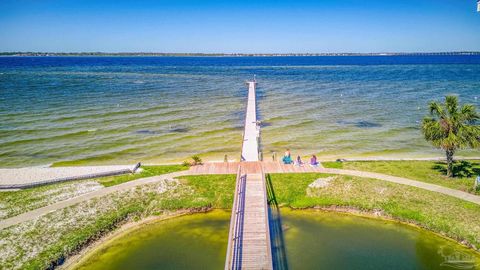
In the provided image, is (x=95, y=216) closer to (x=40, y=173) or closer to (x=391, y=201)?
(x=40, y=173)

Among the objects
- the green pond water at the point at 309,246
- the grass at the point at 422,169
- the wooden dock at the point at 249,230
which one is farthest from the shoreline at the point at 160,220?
the grass at the point at 422,169

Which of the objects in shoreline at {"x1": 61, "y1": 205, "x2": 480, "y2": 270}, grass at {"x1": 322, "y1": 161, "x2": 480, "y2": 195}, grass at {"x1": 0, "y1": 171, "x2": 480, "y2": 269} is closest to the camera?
shoreline at {"x1": 61, "y1": 205, "x2": 480, "y2": 270}

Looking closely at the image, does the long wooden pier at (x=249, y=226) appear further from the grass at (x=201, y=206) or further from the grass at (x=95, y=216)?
the grass at (x=95, y=216)

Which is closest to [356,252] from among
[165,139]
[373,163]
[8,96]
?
[373,163]

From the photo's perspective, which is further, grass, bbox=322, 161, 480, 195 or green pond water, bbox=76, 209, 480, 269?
grass, bbox=322, 161, 480, 195

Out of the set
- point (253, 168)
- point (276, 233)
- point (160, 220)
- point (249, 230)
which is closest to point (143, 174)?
point (160, 220)

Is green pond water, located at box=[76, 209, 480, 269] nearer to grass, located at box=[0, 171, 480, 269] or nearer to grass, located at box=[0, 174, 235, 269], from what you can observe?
grass, located at box=[0, 171, 480, 269]

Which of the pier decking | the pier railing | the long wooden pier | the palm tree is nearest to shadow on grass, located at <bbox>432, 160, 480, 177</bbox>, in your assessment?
the palm tree

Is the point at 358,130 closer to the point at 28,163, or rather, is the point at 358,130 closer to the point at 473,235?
the point at 473,235
